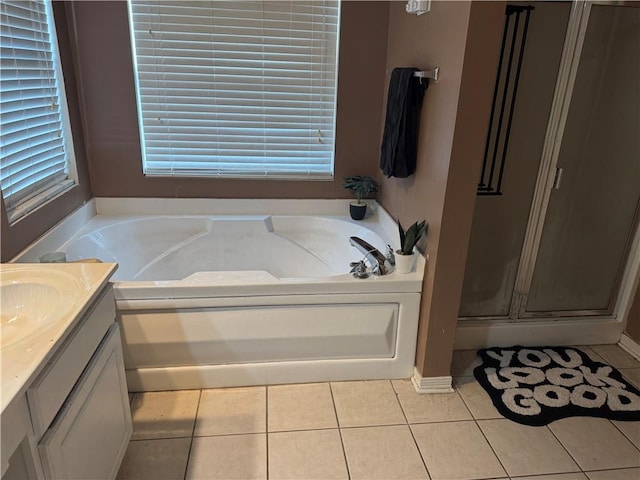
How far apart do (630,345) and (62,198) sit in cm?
330

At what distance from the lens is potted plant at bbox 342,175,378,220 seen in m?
2.93

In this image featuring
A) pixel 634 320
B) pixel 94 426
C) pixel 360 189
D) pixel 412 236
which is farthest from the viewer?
pixel 360 189

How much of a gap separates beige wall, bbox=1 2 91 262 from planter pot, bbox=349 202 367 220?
1.65m

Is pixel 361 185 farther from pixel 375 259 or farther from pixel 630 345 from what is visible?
pixel 630 345

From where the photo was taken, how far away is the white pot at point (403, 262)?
217 centimetres

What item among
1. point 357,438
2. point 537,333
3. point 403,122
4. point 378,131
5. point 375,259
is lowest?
point 357,438

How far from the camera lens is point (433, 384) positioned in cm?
224

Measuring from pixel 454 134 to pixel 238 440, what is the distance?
5.11 ft

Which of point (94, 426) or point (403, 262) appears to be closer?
point (94, 426)

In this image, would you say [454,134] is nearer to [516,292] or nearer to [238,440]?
[516,292]

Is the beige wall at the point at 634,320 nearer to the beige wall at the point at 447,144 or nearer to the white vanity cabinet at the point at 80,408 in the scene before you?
the beige wall at the point at 447,144

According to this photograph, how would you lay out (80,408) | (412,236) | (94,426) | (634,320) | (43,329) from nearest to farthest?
1. (43,329)
2. (80,408)
3. (94,426)
4. (412,236)
5. (634,320)

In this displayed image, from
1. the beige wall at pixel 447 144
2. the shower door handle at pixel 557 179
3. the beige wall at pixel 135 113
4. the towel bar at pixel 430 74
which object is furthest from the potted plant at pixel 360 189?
the shower door handle at pixel 557 179

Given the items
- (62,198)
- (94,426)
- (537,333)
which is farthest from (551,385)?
(62,198)
